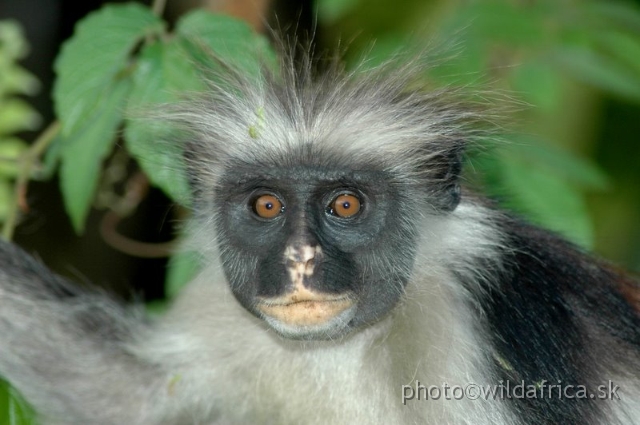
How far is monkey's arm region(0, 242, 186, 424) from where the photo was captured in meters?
4.88

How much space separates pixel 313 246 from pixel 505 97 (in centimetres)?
116

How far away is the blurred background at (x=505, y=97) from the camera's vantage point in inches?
187

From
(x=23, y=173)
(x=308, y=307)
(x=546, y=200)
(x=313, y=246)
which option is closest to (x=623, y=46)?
(x=546, y=200)

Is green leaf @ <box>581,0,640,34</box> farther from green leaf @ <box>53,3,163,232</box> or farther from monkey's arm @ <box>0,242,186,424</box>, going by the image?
monkey's arm @ <box>0,242,186,424</box>

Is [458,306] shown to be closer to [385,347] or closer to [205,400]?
[385,347]

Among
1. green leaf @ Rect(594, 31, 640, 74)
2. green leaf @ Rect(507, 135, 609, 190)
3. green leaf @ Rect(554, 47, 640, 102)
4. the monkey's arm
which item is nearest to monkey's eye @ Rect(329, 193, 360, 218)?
green leaf @ Rect(507, 135, 609, 190)

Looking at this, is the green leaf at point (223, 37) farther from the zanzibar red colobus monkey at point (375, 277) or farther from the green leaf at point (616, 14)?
the green leaf at point (616, 14)

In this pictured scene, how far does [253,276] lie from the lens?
12.8ft

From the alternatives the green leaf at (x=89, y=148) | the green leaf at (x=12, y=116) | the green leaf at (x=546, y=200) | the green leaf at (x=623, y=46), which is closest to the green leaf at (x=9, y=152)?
the green leaf at (x=12, y=116)

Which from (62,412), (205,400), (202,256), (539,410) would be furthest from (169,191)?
(539,410)

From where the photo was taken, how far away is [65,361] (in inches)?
195

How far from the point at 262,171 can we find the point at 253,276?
1.41ft

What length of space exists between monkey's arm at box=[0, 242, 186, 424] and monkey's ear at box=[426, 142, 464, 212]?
170 centimetres

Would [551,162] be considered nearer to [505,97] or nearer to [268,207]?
[505,97]
